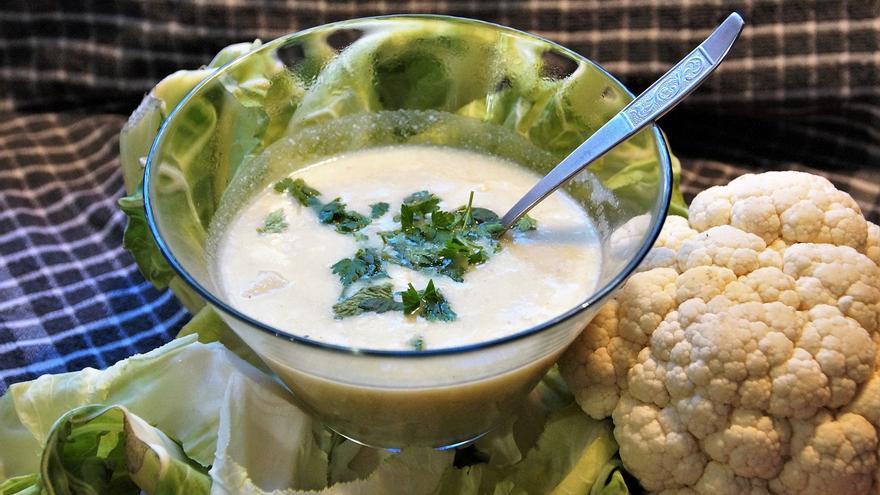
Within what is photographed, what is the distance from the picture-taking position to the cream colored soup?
146cm

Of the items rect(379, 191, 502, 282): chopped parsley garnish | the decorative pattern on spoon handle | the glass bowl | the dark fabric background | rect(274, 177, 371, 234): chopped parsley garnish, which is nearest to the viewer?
the glass bowl

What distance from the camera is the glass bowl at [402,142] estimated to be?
52.9 inches

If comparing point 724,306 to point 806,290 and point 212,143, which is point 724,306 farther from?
point 212,143

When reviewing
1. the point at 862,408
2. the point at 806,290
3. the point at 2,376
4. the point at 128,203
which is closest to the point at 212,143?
the point at 128,203

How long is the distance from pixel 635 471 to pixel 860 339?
370 mm

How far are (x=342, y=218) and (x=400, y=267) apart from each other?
18 centimetres

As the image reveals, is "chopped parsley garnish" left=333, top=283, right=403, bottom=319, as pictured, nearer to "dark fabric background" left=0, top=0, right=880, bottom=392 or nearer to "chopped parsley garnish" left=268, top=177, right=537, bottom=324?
"chopped parsley garnish" left=268, top=177, right=537, bottom=324

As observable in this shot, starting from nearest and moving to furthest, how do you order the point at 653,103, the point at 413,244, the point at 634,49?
the point at 653,103
the point at 413,244
the point at 634,49

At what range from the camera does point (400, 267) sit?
1.56m

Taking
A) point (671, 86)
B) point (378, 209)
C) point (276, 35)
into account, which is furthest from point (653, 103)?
point (276, 35)

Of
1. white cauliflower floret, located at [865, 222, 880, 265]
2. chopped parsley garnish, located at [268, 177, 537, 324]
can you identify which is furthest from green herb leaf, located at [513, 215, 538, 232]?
white cauliflower floret, located at [865, 222, 880, 265]

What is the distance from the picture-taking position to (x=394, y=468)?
1503 mm

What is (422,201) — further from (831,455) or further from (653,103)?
(831,455)

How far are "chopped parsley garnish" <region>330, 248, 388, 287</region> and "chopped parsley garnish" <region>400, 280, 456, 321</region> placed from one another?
9cm
